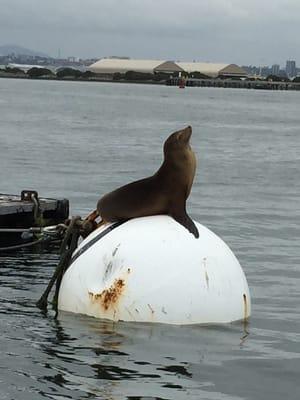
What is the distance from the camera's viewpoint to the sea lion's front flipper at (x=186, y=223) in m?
11.6

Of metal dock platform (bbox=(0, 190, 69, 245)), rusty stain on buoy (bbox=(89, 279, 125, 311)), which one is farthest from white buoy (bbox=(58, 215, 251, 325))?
metal dock platform (bbox=(0, 190, 69, 245))

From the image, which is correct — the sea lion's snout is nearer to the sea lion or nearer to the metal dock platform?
the sea lion

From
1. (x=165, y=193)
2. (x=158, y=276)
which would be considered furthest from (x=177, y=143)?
(x=158, y=276)

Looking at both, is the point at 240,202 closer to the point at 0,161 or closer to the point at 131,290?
the point at 0,161

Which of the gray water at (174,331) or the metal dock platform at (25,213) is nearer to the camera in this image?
the gray water at (174,331)

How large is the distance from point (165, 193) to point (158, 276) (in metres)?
1.09

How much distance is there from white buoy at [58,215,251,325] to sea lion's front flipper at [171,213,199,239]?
0.18 ft

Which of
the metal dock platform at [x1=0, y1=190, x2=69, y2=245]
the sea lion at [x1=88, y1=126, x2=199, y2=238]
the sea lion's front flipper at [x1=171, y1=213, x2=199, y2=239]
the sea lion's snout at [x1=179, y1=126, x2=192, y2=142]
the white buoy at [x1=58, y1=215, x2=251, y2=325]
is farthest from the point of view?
the metal dock platform at [x1=0, y1=190, x2=69, y2=245]

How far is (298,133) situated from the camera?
2844 inches

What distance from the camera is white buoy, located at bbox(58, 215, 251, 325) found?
11.1 metres

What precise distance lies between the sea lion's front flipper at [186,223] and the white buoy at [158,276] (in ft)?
0.18

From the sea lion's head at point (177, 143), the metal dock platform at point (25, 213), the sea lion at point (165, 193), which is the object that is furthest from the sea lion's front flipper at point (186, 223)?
the metal dock platform at point (25, 213)

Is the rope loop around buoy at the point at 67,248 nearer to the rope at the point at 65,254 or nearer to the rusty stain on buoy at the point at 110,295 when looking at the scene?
the rope at the point at 65,254

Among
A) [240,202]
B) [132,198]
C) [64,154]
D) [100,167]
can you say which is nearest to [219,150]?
[64,154]
